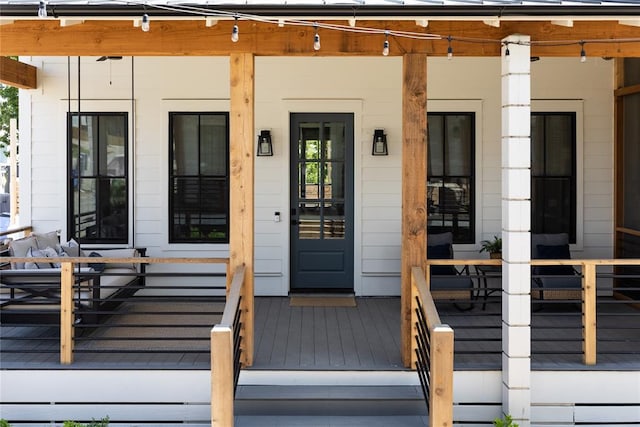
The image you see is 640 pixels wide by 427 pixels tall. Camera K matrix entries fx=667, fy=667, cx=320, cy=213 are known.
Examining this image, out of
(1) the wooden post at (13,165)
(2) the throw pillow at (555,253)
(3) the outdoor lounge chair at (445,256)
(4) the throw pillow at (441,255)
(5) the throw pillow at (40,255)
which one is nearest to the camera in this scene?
(5) the throw pillow at (40,255)

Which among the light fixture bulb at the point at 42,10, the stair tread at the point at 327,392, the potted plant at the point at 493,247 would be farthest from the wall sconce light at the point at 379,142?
the light fixture bulb at the point at 42,10

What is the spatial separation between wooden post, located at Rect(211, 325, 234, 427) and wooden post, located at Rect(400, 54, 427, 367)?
5.27ft

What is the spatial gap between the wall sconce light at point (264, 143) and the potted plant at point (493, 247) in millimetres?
2804

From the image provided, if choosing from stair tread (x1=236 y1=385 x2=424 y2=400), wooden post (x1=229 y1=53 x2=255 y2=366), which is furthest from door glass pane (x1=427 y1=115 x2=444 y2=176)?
stair tread (x1=236 y1=385 x2=424 y2=400)

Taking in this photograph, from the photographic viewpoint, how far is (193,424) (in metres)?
5.05

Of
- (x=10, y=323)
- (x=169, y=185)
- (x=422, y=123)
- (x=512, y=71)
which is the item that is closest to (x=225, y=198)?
(x=169, y=185)

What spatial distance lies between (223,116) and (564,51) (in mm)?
4222

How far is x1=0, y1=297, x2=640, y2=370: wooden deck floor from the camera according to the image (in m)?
5.21

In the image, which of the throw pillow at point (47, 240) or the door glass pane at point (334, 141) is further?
the door glass pane at point (334, 141)

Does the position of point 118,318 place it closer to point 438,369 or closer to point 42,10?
point 42,10

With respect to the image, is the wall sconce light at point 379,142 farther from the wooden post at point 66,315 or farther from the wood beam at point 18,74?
the wood beam at point 18,74

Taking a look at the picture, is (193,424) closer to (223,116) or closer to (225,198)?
(225,198)

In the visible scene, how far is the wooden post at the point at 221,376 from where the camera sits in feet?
13.9

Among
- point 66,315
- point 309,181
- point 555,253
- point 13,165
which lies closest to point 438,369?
point 66,315
